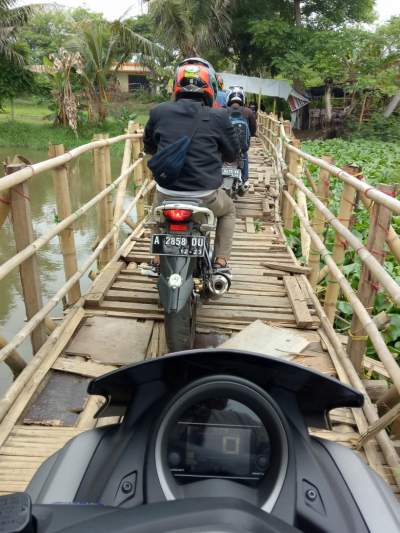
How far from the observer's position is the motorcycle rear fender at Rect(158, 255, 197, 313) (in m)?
2.54

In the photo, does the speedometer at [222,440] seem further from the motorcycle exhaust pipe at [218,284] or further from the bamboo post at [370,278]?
the motorcycle exhaust pipe at [218,284]

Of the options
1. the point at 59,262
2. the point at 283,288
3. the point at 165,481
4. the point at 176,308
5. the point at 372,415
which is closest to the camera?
the point at 165,481

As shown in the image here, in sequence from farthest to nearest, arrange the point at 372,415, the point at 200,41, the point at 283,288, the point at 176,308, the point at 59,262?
the point at 200,41, the point at 59,262, the point at 283,288, the point at 176,308, the point at 372,415

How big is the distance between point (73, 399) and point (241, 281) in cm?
205

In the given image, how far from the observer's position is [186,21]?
16.7 meters

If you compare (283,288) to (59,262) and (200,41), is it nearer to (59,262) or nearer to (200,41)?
(59,262)

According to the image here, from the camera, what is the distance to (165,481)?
97 centimetres

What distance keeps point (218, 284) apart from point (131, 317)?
646 mm

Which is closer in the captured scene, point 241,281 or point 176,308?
point 176,308

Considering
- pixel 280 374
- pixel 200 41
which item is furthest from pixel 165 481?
pixel 200 41

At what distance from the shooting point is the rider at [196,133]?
112 inches

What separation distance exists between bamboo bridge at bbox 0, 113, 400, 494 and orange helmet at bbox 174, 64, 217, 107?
787 millimetres

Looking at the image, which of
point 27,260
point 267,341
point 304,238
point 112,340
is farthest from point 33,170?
point 304,238

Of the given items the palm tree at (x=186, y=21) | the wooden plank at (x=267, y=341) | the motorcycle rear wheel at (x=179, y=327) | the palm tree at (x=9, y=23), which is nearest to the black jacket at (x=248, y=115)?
the wooden plank at (x=267, y=341)
